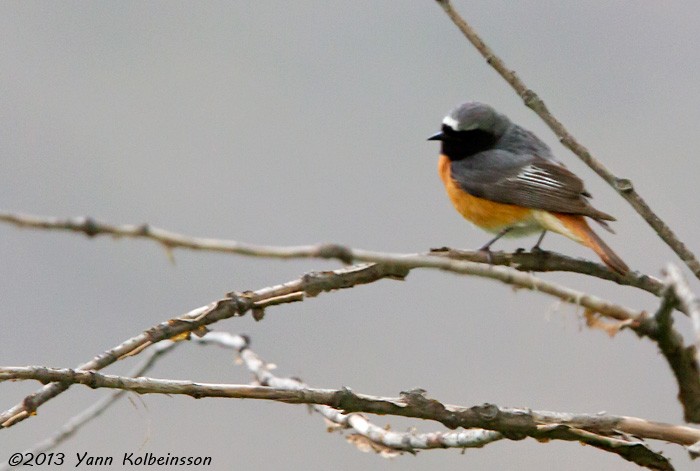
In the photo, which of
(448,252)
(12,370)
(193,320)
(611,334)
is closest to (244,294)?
(193,320)

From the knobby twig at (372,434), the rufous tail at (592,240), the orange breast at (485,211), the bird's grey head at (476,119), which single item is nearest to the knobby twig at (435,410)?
the knobby twig at (372,434)

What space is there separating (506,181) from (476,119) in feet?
1.65

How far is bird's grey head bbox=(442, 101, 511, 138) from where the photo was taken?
468 cm

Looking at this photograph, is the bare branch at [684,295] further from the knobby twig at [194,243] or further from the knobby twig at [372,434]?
the knobby twig at [372,434]

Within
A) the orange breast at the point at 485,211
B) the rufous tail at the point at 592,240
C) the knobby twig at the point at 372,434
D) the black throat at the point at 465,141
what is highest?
the black throat at the point at 465,141

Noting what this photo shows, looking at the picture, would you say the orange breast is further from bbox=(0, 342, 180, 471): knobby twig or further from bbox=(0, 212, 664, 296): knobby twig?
bbox=(0, 212, 664, 296): knobby twig

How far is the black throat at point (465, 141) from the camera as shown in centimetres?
475

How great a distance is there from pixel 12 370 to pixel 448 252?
108cm

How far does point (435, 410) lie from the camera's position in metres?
1.63

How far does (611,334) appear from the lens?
1.33m

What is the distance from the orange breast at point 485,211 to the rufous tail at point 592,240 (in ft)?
1.01

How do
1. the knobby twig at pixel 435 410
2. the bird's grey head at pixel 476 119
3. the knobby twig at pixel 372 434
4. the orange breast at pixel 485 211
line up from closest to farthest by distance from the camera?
the knobby twig at pixel 435 410 < the knobby twig at pixel 372 434 < the orange breast at pixel 485 211 < the bird's grey head at pixel 476 119

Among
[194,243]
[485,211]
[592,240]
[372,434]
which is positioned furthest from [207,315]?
[485,211]

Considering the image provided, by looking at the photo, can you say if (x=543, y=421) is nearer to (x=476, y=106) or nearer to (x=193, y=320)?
(x=193, y=320)
